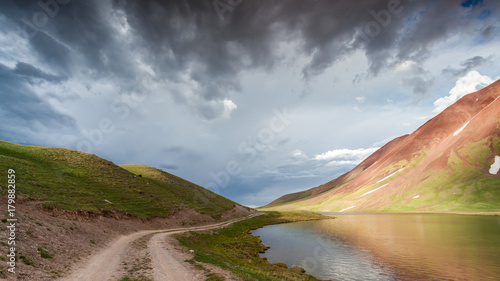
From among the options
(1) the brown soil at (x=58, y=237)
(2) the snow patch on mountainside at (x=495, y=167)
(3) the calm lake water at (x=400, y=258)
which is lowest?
(3) the calm lake water at (x=400, y=258)

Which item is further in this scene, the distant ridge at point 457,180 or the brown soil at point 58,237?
the distant ridge at point 457,180

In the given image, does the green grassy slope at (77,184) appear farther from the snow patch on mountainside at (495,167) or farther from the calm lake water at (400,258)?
the snow patch on mountainside at (495,167)

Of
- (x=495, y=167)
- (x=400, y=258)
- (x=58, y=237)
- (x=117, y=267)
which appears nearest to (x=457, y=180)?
(x=495, y=167)

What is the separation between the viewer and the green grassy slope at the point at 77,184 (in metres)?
40.1

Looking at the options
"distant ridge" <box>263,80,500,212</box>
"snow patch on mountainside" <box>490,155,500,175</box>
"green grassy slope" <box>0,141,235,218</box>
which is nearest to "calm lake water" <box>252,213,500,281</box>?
"green grassy slope" <box>0,141,235,218</box>


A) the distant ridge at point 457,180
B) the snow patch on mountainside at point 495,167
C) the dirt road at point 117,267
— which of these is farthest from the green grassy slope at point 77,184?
the snow patch on mountainside at point 495,167

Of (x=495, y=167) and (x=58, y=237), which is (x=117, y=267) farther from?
(x=495, y=167)

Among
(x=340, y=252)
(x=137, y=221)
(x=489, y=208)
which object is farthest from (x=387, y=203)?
(x=137, y=221)

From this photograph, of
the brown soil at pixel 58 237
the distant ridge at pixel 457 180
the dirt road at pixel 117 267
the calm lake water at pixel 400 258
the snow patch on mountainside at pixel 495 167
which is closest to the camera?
the brown soil at pixel 58 237

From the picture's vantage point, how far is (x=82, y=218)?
123ft

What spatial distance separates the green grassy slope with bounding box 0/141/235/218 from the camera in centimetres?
4008

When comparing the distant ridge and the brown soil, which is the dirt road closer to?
the brown soil

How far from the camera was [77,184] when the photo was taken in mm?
52719

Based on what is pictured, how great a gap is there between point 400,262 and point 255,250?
25.3m
